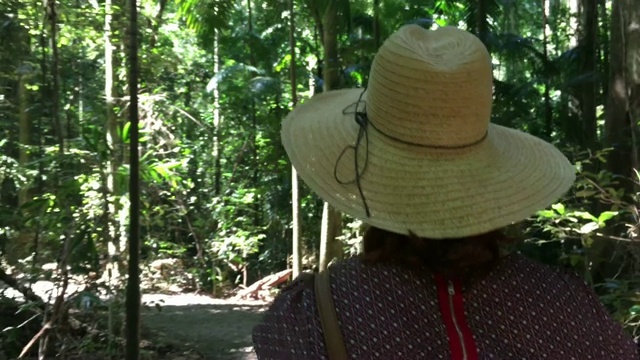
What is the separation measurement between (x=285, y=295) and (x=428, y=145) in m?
0.31

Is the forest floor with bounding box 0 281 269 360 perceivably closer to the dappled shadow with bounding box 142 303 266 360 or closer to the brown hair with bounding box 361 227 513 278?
the dappled shadow with bounding box 142 303 266 360

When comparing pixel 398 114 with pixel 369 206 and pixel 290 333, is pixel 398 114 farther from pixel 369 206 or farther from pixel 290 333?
pixel 290 333

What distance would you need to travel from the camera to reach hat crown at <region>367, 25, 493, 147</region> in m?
1.06

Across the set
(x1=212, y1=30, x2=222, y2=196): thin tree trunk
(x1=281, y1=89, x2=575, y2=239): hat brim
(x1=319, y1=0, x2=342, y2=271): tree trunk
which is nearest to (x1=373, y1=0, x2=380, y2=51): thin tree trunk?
(x1=319, y1=0, x2=342, y2=271): tree trunk

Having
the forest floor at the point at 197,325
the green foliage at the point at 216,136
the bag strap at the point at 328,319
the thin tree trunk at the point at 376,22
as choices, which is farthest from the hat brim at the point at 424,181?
the thin tree trunk at the point at 376,22

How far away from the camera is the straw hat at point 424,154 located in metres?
1.04

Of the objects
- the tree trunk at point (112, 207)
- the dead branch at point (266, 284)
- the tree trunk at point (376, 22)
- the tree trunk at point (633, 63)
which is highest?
the tree trunk at point (376, 22)

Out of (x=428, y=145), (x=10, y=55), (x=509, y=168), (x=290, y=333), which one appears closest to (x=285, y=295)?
(x=290, y=333)

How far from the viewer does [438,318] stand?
960 mm

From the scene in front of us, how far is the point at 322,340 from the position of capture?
3.02 feet

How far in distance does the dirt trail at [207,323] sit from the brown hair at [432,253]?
5223 mm

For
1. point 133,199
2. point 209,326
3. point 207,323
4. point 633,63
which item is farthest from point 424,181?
point 207,323

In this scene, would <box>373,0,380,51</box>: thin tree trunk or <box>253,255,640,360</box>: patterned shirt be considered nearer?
<box>253,255,640,360</box>: patterned shirt

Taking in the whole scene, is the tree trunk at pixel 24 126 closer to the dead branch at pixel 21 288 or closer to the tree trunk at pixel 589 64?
the dead branch at pixel 21 288
